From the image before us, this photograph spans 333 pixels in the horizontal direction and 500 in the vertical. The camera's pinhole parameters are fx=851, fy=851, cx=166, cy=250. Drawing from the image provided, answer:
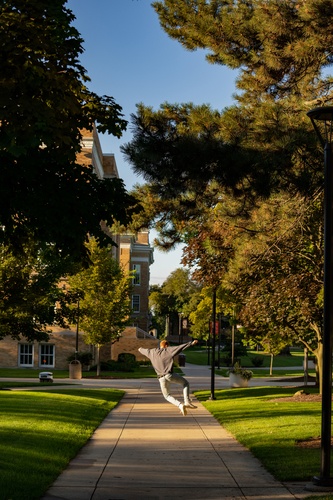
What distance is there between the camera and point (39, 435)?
15258 mm

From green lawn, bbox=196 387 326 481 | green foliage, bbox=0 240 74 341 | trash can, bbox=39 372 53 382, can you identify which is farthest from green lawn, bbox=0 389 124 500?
trash can, bbox=39 372 53 382


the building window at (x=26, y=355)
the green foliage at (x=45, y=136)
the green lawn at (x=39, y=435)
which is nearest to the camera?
the green lawn at (x=39, y=435)

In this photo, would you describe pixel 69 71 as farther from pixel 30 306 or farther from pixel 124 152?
pixel 30 306

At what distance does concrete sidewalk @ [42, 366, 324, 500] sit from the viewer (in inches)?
390

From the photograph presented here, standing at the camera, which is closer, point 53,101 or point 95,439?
point 53,101

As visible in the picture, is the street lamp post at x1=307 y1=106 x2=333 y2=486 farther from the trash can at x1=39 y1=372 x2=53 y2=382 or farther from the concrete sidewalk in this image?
the trash can at x1=39 y1=372 x2=53 y2=382

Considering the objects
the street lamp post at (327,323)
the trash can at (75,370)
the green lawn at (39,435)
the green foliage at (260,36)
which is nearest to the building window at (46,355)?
the trash can at (75,370)

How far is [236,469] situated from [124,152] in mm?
5562

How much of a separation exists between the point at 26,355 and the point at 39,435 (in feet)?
137

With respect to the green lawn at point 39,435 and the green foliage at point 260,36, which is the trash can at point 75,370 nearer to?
the green lawn at point 39,435

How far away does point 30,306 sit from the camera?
30625 millimetres

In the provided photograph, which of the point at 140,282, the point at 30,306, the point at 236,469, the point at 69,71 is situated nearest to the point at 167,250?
the point at 69,71

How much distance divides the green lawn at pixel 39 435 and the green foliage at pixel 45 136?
315 cm

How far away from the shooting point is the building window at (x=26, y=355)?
56094 mm
